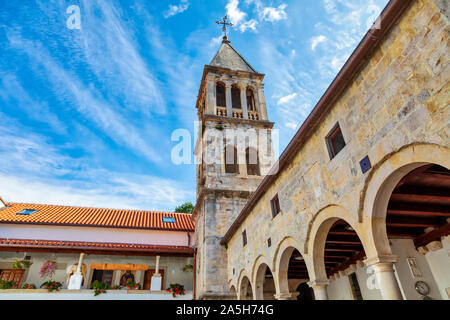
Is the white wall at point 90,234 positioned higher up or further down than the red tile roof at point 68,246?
higher up

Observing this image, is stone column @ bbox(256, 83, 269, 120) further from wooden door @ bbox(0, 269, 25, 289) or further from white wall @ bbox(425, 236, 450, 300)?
wooden door @ bbox(0, 269, 25, 289)

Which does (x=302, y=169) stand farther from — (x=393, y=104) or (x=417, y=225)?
(x=417, y=225)

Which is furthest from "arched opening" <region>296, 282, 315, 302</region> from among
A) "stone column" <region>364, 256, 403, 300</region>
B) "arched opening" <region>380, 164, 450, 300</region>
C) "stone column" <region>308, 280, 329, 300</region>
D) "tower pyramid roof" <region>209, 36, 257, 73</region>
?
"tower pyramid roof" <region>209, 36, 257, 73</region>

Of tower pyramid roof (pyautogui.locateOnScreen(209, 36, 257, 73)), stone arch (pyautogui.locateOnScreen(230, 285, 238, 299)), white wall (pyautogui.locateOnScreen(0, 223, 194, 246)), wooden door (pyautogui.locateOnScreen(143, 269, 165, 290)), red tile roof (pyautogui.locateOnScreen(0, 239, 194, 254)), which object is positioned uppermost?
tower pyramid roof (pyautogui.locateOnScreen(209, 36, 257, 73))

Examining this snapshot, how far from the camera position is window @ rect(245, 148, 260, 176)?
1977 centimetres

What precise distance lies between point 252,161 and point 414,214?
13.3 metres

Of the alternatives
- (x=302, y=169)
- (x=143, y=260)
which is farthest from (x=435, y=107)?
(x=143, y=260)

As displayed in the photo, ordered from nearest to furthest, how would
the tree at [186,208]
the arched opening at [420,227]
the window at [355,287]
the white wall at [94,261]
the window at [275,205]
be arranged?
1. the arched opening at [420,227]
2. the window at [275,205]
3. the window at [355,287]
4. the white wall at [94,261]
5. the tree at [186,208]

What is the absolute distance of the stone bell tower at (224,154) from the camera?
618 inches

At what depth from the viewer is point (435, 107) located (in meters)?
3.90

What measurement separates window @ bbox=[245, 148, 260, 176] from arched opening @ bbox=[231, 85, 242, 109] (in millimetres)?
4496

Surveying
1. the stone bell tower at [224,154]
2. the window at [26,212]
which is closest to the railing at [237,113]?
the stone bell tower at [224,154]

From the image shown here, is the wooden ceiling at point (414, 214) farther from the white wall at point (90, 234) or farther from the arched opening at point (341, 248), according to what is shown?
the white wall at point (90, 234)

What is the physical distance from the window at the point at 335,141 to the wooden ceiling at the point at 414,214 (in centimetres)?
137
